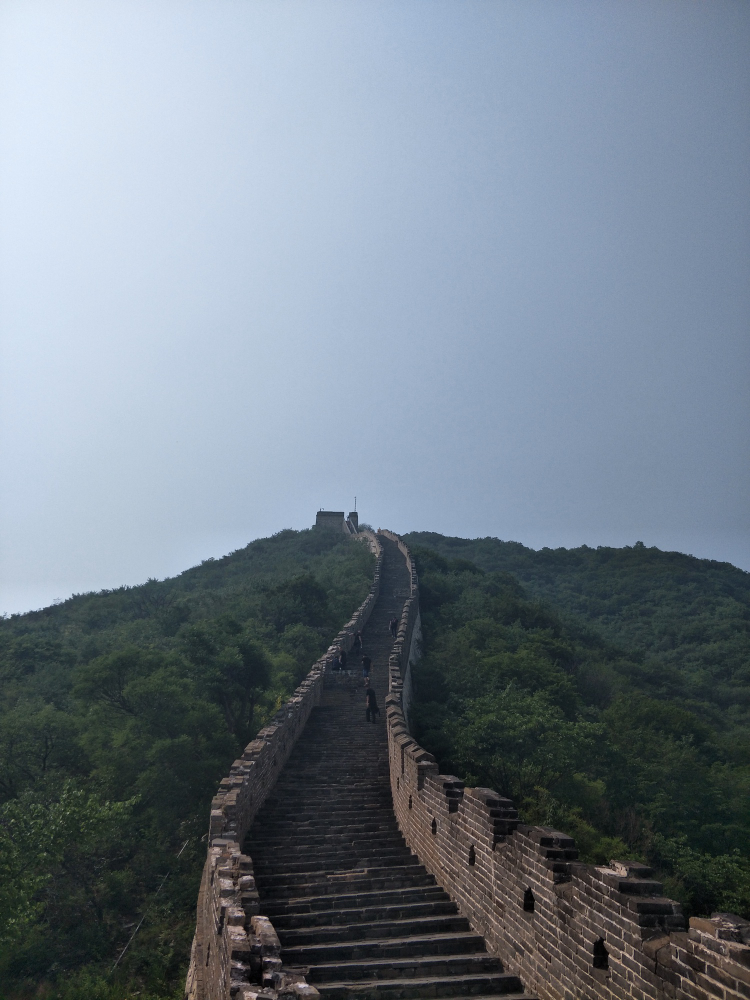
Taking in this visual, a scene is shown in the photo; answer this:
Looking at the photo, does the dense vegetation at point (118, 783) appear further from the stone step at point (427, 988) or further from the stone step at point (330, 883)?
the stone step at point (427, 988)

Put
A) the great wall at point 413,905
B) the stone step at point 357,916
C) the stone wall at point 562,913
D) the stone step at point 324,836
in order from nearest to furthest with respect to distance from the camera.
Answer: the stone wall at point 562,913 → the great wall at point 413,905 → the stone step at point 357,916 → the stone step at point 324,836

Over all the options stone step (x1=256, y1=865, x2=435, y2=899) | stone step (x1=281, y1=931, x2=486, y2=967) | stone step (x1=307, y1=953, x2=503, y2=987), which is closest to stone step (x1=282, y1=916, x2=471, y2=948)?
stone step (x1=281, y1=931, x2=486, y2=967)

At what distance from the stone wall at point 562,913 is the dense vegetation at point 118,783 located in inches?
184

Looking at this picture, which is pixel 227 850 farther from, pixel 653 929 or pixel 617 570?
pixel 617 570

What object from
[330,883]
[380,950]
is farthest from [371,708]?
[380,950]

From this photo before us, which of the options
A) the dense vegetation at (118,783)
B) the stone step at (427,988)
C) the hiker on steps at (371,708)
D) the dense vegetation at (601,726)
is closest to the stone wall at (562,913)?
the stone step at (427,988)

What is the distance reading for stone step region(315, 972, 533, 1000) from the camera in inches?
254

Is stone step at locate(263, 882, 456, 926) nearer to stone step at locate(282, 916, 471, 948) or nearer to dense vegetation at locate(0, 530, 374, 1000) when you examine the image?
stone step at locate(282, 916, 471, 948)

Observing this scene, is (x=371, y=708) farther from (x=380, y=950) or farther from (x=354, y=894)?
(x=380, y=950)

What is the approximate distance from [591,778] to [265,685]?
28.4 ft

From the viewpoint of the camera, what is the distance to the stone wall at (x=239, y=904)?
546 centimetres

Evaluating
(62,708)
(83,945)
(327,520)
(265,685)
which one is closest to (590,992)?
(83,945)

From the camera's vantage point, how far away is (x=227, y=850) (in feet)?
28.9

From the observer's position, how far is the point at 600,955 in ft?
17.4
